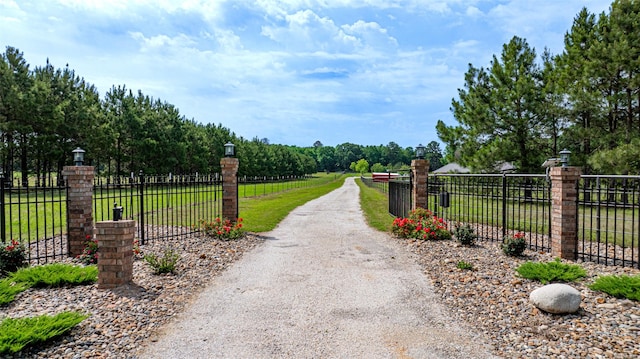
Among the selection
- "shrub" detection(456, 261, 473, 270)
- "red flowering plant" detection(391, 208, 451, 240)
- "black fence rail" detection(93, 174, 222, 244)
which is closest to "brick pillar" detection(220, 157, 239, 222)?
"black fence rail" detection(93, 174, 222, 244)

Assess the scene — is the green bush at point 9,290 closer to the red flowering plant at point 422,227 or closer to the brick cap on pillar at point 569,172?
the red flowering plant at point 422,227

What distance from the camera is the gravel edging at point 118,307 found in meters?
3.83

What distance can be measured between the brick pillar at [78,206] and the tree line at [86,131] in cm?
834

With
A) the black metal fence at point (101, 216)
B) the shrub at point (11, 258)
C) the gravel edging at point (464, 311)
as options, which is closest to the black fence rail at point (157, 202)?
the black metal fence at point (101, 216)

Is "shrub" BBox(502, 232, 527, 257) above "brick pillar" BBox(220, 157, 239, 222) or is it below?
below

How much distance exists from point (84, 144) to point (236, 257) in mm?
25937

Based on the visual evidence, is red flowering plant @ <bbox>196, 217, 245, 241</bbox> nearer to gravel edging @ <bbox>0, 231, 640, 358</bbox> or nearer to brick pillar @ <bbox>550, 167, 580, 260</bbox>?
gravel edging @ <bbox>0, 231, 640, 358</bbox>

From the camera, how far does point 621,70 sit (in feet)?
48.8

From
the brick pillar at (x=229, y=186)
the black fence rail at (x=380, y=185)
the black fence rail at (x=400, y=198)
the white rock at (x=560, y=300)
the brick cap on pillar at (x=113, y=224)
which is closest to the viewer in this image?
the white rock at (x=560, y=300)

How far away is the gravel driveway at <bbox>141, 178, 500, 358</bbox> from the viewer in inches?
153

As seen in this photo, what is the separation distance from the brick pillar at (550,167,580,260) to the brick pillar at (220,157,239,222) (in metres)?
8.02

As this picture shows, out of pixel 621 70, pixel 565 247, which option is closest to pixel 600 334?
pixel 565 247

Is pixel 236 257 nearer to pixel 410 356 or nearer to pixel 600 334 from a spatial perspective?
pixel 410 356

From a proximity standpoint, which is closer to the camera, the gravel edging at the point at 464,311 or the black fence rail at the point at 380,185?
the gravel edging at the point at 464,311
